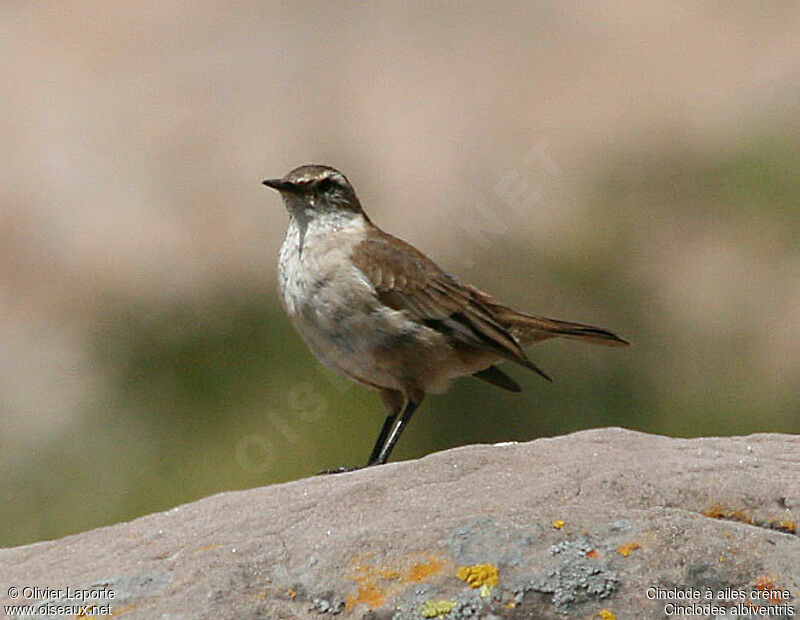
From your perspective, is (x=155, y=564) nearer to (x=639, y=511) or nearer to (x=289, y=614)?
(x=289, y=614)

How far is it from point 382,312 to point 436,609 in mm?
3156

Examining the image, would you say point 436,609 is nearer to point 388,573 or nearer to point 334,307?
point 388,573

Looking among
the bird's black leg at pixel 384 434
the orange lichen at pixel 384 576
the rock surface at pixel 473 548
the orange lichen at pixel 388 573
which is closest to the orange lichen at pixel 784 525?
the rock surface at pixel 473 548

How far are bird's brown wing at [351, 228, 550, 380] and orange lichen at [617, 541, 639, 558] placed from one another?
3.07m

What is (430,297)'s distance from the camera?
780 cm

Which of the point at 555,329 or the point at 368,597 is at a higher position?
the point at 368,597

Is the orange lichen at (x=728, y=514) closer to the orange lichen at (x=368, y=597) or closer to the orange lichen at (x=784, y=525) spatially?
the orange lichen at (x=784, y=525)

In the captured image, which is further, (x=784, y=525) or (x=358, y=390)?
(x=358, y=390)

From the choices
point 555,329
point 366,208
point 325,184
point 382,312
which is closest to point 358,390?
point 555,329

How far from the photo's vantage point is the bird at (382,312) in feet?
24.3

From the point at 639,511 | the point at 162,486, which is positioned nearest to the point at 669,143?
the point at 162,486

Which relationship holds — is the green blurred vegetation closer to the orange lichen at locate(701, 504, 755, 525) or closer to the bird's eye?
the bird's eye

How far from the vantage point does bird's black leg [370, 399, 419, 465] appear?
300 inches

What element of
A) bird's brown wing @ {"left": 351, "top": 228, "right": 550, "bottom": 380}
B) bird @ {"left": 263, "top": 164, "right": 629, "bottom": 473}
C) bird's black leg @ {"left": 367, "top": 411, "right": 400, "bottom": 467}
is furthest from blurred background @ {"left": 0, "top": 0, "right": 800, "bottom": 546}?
bird's brown wing @ {"left": 351, "top": 228, "right": 550, "bottom": 380}
